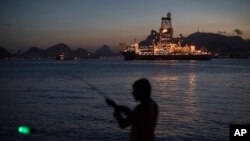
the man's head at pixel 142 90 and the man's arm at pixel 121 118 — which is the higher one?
the man's head at pixel 142 90

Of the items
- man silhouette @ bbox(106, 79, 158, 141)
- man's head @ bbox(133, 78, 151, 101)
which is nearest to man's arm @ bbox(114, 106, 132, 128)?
man silhouette @ bbox(106, 79, 158, 141)

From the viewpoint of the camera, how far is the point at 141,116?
396cm

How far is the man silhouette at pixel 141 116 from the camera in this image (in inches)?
156

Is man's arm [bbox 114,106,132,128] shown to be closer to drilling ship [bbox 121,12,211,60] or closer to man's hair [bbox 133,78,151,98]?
man's hair [bbox 133,78,151,98]

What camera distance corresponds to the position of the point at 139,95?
4.04 m

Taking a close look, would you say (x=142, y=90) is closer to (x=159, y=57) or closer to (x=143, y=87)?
(x=143, y=87)

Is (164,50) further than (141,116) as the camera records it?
Yes

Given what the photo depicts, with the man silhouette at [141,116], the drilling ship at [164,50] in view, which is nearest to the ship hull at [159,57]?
the drilling ship at [164,50]

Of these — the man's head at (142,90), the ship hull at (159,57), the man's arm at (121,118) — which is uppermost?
the man's head at (142,90)

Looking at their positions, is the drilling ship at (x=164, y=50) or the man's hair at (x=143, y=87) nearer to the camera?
the man's hair at (x=143, y=87)

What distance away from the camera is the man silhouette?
3965mm

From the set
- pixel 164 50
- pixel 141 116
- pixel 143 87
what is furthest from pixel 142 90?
pixel 164 50

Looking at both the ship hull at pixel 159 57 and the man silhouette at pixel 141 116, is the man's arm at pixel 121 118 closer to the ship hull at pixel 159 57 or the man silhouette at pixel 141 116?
the man silhouette at pixel 141 116

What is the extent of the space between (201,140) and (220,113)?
284 inches
